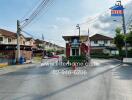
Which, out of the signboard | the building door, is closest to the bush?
the building door

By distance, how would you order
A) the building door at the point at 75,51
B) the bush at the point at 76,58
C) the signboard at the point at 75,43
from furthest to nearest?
the signboard at the point at 75,43 < the building door at the point at 75,51 < the bush at the point at 76,58

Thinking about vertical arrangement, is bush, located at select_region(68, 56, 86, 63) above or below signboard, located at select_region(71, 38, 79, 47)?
below

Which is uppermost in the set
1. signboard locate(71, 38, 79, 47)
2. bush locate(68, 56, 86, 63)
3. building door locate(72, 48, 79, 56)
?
signboard locate(71, 38, 79, 47)

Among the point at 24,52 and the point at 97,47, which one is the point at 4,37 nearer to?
the point at 24,52

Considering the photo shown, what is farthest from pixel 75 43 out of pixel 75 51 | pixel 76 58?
pixel 76 58

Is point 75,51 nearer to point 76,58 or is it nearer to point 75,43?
point 75,43

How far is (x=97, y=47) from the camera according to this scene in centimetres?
10231

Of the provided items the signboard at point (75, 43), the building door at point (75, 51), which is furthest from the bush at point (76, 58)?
the signboard at point (75, 43)

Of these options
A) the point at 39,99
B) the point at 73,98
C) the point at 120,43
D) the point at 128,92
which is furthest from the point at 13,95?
the point at 120,43

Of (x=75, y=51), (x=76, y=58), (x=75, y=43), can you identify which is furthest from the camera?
(x=75, y=43)

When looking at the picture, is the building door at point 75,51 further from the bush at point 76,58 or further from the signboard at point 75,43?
the bush at point 76,58

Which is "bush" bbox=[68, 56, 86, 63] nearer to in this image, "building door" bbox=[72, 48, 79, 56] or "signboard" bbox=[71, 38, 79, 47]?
"building door" bbox=[72, 48, 79, 56]

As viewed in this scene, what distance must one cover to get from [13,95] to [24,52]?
45.0m

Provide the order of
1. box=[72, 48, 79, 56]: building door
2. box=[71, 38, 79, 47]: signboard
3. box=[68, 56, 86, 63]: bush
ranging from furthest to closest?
box=[71, 38, 79, 47]: signboard → box=[72, 48, 79, 56]: building door → box=[68, 56, 86, 63]: bush
